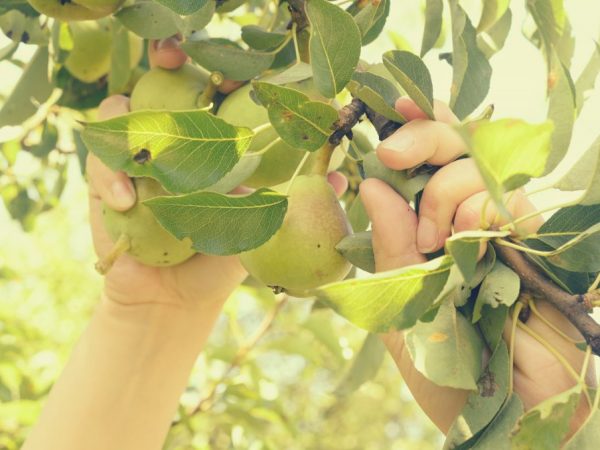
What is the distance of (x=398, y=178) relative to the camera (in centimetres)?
68

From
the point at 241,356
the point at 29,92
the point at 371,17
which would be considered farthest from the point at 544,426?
the point at 241,356

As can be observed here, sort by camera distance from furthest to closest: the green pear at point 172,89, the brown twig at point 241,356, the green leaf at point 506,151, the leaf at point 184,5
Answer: the brown twig at point 241,356, the green pear at point 172,89, the leaf at point 184,5, the green leaf at point 506,151

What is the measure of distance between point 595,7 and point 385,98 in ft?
1.27

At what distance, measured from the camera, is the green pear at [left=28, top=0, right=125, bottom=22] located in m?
0.88

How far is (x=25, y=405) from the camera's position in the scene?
135 centimetres

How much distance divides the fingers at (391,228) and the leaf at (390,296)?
110 mm

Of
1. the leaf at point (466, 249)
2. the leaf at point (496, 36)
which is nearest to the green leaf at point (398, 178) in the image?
the leaf at point (466, 249)

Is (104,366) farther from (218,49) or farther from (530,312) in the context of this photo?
(530,312)

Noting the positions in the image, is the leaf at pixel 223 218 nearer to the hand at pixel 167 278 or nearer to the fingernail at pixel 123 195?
the fingernail at pixel 123 195

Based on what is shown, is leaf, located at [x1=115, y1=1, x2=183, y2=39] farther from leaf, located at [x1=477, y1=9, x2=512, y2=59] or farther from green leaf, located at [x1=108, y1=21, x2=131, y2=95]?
leaf, located at [x1=477, y1=9, x2=512, y2=59]

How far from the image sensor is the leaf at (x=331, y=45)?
63cm

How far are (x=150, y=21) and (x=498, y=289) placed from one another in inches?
20.7

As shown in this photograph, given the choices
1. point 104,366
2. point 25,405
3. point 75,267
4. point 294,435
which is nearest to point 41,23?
point 104,366

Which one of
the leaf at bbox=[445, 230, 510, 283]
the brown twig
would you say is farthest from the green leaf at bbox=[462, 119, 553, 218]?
the brown twig
